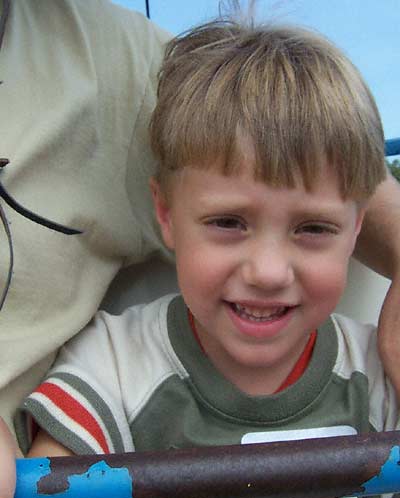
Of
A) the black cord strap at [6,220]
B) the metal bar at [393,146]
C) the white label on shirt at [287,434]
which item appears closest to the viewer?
the black cord strap at [6,220]

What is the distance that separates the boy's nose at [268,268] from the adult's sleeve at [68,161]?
0.21 m

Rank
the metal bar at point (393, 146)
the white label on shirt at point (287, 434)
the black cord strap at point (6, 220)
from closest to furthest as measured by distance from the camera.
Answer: the black cord strap at point (6, 220) → the white label on shirt at point (287, 434) → the metal bar at point (393, 146)

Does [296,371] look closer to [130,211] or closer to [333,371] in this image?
[333,371]

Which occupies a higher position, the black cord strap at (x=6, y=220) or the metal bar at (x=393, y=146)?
the black cord strap at (x=6, y=220)

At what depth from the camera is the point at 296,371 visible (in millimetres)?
890

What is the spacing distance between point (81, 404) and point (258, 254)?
0.23m

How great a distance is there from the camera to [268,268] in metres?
0.71

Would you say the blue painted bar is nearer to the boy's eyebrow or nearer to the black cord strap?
the boy's eyebrow

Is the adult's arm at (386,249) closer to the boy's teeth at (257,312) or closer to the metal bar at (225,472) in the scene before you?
the boy's teeth at (257,312)

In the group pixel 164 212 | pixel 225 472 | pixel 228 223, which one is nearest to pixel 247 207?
pixel 228 223

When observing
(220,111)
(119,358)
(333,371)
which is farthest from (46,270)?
(333,371)

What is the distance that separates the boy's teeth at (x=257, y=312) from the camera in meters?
0.77

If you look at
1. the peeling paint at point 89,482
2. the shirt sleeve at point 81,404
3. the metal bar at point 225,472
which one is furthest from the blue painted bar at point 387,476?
the shirt sleeve at point 81,404

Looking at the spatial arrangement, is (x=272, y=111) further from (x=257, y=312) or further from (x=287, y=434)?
(x=287, y=434)
